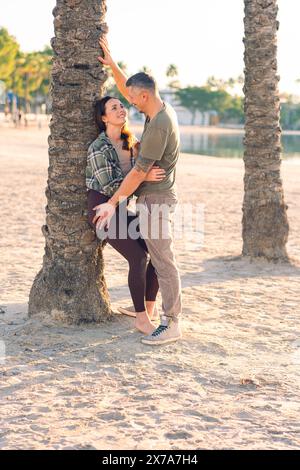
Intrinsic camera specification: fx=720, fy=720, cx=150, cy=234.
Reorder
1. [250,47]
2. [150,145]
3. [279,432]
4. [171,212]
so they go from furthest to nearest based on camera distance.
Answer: [250,47] → [171,212] → [150,145] → [279,432]

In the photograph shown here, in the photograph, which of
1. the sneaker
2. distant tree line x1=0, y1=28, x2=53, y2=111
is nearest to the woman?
the sneaker

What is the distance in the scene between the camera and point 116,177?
215 inches

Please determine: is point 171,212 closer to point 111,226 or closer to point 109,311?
point 111,226

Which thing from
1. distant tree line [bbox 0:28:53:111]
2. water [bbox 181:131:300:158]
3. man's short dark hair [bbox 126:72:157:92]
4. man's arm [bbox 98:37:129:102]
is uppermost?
distant tree line [bbox 0:28:53:111]

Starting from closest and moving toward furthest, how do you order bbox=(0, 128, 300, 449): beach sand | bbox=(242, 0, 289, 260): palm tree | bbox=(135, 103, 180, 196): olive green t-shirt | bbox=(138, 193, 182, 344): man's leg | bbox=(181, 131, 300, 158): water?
bbox=(0, 128, 300, 449): beach sand < bbox=(135, 103, 180, 196): olive green t-shirt < bbox=(138, 193, 182, 344): man's leg < bbox=(242, 0, 289, 260): palm tree < bbox=(181, 131, 300, 158): water

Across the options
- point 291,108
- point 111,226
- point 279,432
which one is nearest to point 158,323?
point 111,226

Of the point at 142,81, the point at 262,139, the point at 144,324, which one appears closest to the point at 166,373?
the point at 144,324

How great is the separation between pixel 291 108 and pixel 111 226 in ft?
433

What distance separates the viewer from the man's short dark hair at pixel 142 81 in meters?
5.07

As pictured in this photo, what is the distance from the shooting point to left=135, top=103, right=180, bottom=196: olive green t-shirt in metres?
5.01

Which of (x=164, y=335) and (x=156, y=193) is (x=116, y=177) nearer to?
(x=156, y=193)

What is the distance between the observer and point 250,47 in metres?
8.62

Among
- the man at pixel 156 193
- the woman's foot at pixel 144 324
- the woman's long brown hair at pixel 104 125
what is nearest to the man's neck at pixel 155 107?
the man at pixel 156 193

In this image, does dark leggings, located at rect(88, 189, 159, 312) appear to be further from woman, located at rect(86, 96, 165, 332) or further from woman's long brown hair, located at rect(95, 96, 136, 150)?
woman's long brown hair, located at rect(95, 96, 136, 150)
